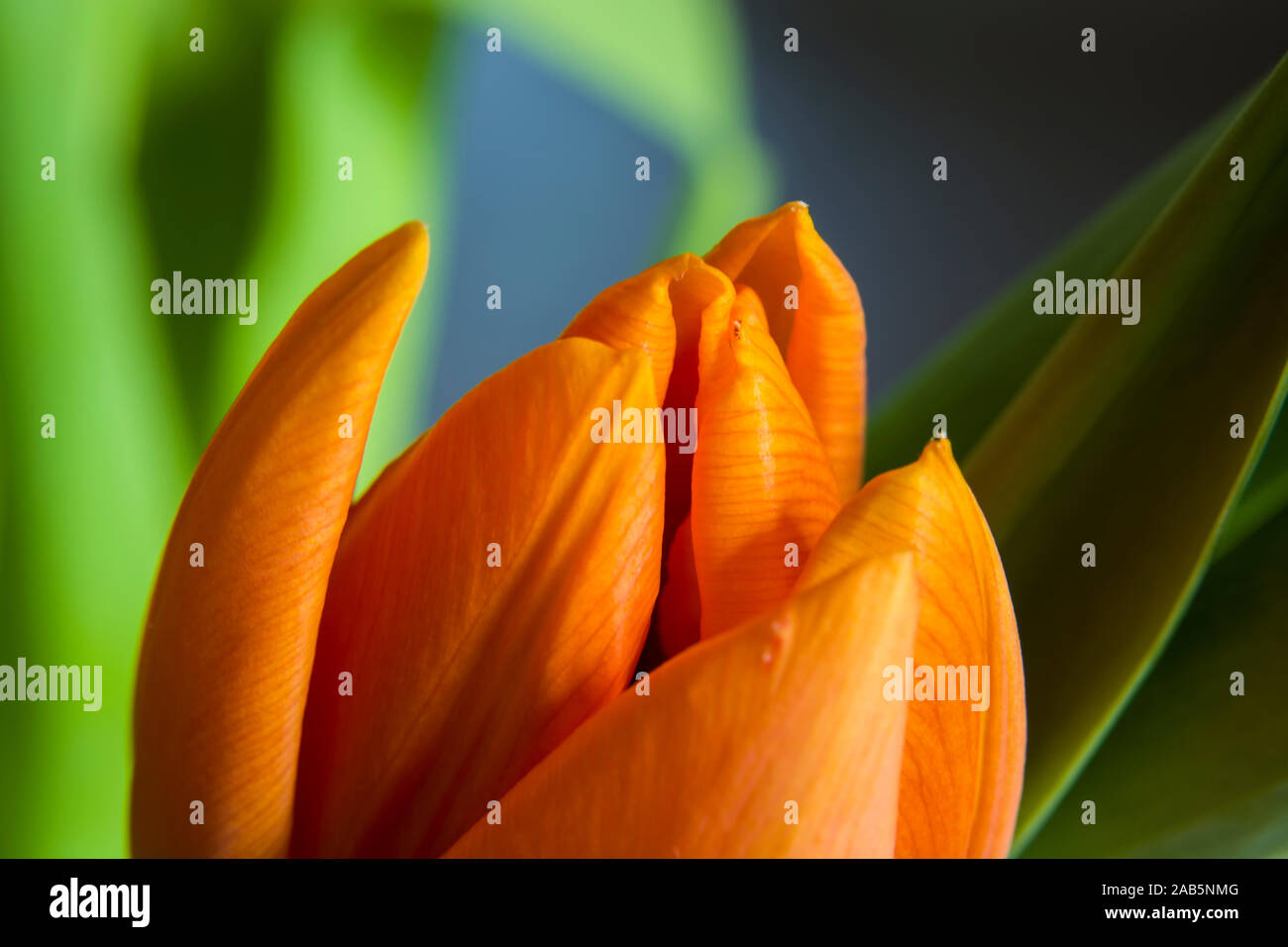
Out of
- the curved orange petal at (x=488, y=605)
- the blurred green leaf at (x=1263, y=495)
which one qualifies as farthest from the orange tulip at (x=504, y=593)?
the blurred green leaf at (x=1263, y=495)

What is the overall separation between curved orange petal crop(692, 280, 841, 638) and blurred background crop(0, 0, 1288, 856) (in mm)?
173

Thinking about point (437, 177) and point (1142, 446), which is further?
point (437, 177)

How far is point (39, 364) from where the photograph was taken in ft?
0.86

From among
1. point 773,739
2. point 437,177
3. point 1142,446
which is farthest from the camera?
point 437,177

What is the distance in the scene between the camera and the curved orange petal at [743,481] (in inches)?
6.4

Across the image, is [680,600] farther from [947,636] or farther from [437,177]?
[437,177]

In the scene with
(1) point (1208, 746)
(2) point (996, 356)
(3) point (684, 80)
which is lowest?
(1) point (1208, 746)

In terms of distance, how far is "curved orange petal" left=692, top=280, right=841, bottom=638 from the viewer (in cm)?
16

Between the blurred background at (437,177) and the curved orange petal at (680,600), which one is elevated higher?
the blurred background at (437,177)

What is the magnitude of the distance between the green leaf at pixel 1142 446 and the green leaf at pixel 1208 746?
0.02 metres

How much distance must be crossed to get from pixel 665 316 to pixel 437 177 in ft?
0.65

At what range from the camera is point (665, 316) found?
17 centimetres

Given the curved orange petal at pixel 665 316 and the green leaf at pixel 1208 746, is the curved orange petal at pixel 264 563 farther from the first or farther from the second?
the green leaf at pixel 1208 746

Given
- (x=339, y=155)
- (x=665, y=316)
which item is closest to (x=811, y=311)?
(x=665, y=316)
